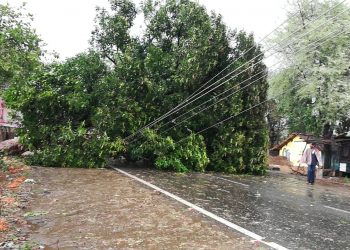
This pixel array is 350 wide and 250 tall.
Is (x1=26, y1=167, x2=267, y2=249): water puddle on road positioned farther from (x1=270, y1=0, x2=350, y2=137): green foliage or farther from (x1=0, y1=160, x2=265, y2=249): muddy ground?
(x1=270, y1=0, x2=350, y2=137): green foliage

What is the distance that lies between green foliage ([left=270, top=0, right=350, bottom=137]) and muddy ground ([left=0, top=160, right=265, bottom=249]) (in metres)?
15.3

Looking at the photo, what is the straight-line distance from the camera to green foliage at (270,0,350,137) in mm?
22391

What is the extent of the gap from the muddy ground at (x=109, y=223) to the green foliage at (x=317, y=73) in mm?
15250

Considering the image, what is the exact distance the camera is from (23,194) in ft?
30.2

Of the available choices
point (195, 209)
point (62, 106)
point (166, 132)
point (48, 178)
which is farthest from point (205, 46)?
point (195, 209)

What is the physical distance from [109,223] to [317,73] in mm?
20227

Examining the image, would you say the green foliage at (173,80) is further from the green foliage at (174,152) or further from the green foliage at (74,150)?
the green foliage at (74,150)

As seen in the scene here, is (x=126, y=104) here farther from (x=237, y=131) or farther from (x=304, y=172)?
(x=304, y=172)

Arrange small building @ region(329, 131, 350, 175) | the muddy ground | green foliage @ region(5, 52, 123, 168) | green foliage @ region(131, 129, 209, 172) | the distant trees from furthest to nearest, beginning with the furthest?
1. small building @ region(329, 131, 350, 175)
2. green foliage @ region(131, 129, 209, 172)
3. the distant trees
4. green foliage @ region(5, 52, 123, 168)
5. the muddy ground

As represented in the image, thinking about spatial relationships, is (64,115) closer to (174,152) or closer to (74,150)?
(74,150)

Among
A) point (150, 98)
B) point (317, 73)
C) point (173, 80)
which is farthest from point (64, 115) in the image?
point (317, 73)

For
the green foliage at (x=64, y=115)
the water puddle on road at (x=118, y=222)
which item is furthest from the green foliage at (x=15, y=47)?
the water puddle on road at (x=118, y=222)

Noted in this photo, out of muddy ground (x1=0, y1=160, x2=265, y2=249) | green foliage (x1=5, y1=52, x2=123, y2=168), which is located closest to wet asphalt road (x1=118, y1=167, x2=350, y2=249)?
muddy ground (x1=0, y1=160, x2=265, y2=249)

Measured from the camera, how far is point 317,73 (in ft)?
76.3
